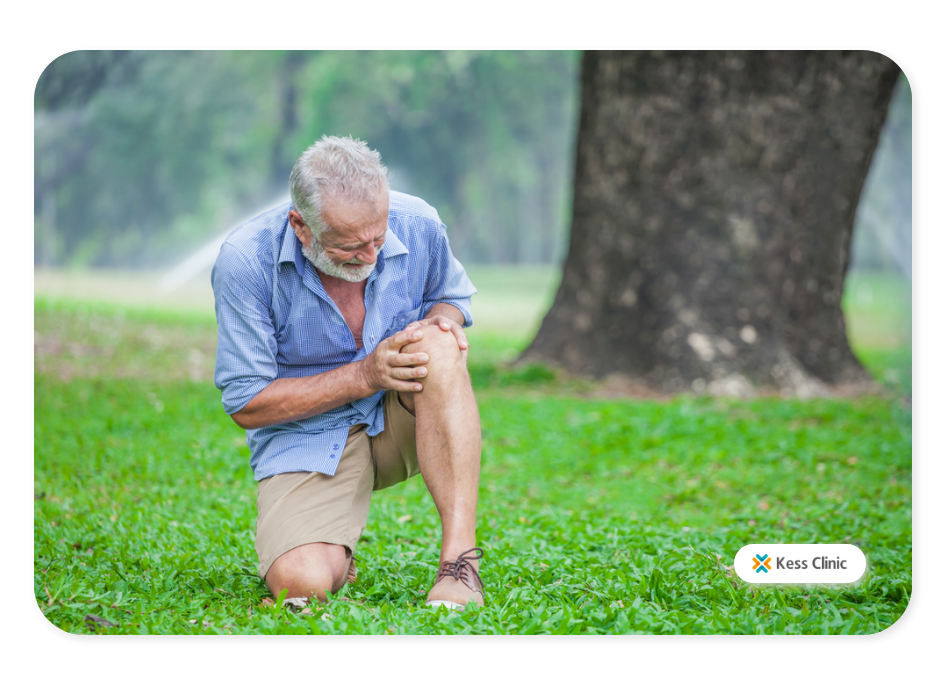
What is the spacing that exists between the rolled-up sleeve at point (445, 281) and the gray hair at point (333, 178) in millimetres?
380

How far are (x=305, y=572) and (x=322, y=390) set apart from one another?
21.5 inches

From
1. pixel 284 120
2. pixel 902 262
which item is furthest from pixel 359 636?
pixel 284 120

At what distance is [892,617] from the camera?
3.12 metres

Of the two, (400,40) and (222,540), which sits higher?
(400,40)

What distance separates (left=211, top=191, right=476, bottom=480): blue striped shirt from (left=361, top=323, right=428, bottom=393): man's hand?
0.14m

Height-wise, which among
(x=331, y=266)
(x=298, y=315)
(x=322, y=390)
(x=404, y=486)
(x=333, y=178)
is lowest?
(x=404, y=486)

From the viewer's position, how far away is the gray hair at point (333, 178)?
2.95m

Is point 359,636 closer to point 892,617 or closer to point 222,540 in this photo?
point 222,540

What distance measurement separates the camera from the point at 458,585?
3039 mm

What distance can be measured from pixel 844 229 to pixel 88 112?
13.6 ft

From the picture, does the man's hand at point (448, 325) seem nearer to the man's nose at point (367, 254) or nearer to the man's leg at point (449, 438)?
the man's leg at point (449, 438)

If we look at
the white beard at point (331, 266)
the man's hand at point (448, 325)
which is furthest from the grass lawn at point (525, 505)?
the white beard at point (331, 266)

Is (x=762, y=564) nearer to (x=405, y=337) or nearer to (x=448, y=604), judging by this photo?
(x=448, y=604)

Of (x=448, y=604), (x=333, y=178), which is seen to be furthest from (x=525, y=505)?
(x=333, y=178)
